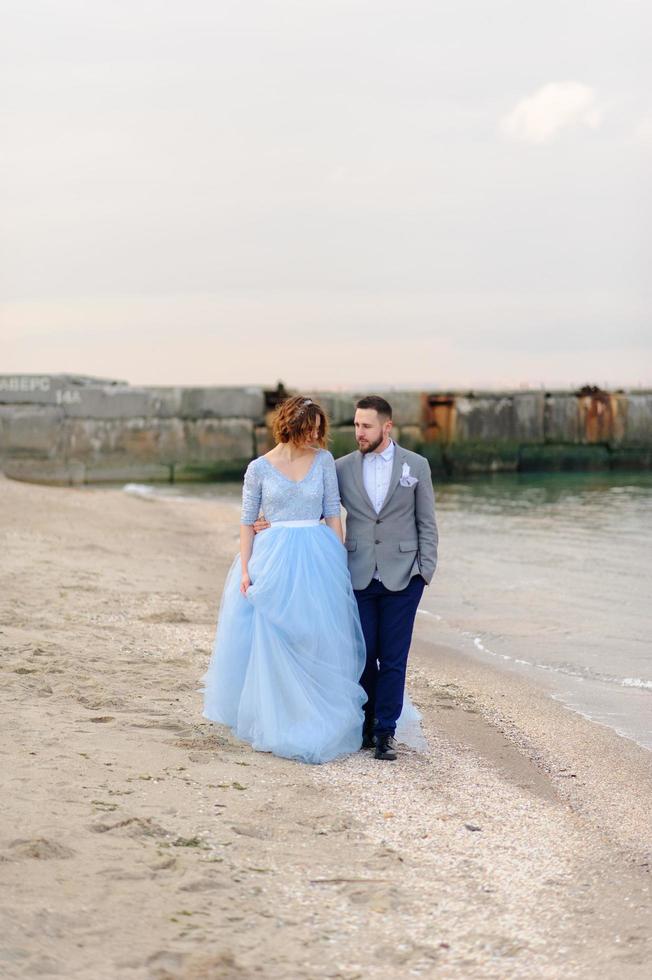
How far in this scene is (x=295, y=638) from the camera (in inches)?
191

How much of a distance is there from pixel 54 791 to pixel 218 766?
30.7 inches

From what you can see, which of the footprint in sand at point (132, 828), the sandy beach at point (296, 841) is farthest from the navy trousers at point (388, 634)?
the footprint in sand at point (132, 828)

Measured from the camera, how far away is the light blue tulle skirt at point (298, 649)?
477cm

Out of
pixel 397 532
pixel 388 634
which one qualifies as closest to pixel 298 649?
pixel 388 634

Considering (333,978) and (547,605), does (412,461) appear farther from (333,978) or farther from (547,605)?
(547,605)

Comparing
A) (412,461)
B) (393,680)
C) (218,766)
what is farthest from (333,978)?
(412,461)

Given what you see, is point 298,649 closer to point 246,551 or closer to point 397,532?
point 246,551

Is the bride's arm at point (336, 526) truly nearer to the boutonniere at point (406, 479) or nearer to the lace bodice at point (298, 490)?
the lace bodice at point (298, 490)

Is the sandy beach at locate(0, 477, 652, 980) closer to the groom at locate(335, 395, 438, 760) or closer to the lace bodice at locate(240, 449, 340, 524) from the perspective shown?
the groom at locate(335, 395, 438, 760)

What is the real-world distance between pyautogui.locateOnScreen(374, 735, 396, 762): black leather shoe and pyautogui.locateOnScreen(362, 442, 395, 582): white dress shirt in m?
0.68

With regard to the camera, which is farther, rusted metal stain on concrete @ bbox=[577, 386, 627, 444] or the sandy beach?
rusted metal stain on concrete @ bbox=[577, 386, 627, 444]

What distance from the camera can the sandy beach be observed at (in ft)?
9.81

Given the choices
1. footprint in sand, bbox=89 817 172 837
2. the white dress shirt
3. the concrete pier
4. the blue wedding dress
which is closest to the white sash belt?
the blue wedding dress

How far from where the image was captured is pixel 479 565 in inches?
503
